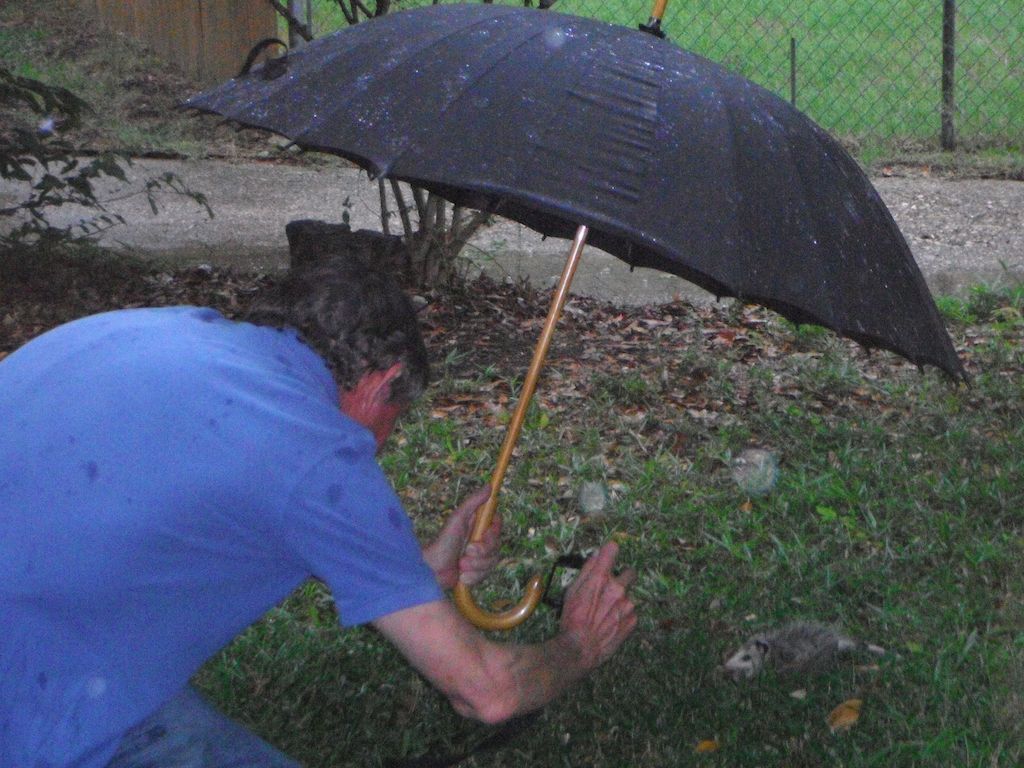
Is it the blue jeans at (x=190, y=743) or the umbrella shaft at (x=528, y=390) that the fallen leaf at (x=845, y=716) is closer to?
the umbrella shaft at (x=528, y=390)

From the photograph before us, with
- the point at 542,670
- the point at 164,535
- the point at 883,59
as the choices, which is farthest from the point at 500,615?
the point at 883,59

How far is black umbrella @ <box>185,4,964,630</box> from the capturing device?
2.31m

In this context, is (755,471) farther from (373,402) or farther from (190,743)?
(190,743)

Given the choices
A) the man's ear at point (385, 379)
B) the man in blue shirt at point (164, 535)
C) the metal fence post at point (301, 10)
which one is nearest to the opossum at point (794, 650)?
the man in blue shirt at point (164, 535)

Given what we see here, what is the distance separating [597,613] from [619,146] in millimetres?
849

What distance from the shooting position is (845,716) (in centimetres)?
324

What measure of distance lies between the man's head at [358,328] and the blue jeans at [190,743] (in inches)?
21.7

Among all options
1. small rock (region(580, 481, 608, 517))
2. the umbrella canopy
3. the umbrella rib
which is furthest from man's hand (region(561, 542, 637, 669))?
small rock (region(580, 481, 608, 517))

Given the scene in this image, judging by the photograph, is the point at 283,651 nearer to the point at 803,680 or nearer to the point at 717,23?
the point at 803,680

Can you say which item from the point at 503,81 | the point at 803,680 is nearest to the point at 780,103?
the point at 503,81

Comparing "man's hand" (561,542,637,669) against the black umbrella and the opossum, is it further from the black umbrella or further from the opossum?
the opossum

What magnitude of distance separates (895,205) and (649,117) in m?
5.55

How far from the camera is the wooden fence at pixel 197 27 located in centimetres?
928

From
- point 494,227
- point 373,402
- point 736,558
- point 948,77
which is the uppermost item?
point 373,402
